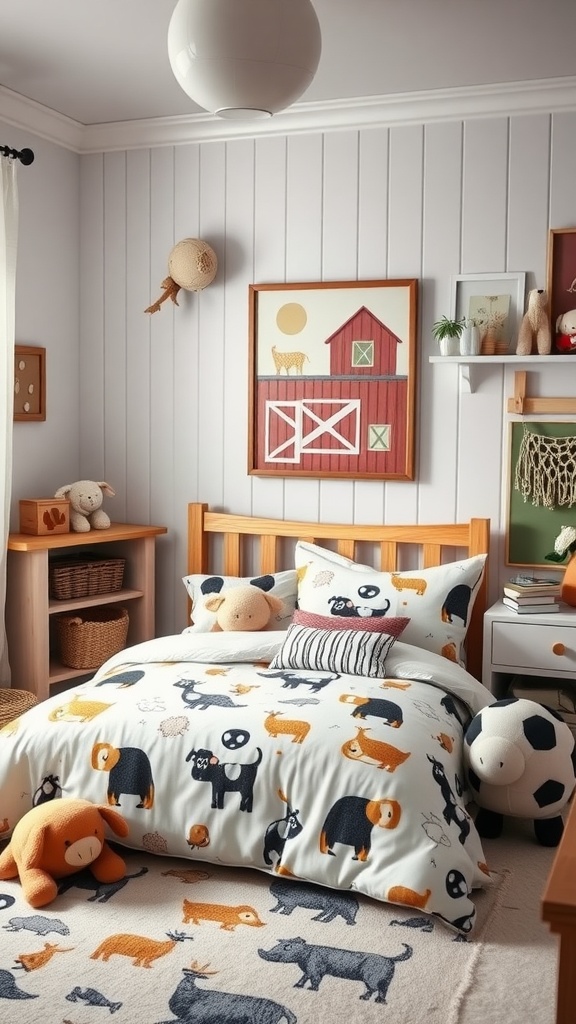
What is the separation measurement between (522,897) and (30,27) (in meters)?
3.00

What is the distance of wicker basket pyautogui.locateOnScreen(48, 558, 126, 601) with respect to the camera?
4.04 m

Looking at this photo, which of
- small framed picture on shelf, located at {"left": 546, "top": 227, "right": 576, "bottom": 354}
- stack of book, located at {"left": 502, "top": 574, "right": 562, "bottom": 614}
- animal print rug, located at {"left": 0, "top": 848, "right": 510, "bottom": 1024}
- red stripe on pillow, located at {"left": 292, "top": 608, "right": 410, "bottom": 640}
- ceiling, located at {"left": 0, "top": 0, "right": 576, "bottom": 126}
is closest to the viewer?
animal print rug, located at {"left": 0, "top": 848, "right": 510, "bottom": 1024}

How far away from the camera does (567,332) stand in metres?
3.60

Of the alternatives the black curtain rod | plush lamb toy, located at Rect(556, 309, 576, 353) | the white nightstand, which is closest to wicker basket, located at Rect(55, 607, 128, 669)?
the white nightstand

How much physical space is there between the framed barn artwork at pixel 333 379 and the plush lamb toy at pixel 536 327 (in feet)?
1.48

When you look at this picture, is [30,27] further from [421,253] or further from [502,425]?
[502,425]

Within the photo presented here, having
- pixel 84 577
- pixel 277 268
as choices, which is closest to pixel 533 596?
pixel 277 268

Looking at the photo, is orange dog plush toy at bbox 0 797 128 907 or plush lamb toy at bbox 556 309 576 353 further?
plush lamb toy at bbox 556 309 576 353

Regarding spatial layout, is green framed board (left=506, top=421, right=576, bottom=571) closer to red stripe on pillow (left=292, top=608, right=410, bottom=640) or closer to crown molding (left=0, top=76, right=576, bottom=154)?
red stripe on pillow (left=292, top=608, right=410, bottom=640)

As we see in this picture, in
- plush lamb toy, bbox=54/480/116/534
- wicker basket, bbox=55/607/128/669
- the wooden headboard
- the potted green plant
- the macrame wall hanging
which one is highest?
the potted green plant

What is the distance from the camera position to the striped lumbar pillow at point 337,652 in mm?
3211

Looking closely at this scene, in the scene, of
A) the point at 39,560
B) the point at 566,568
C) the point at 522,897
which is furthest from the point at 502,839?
the point at 39,560

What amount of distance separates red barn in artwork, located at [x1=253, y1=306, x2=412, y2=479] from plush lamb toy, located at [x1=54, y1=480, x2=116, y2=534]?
0.67 m

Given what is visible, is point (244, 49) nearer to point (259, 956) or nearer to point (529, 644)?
point (259, 956)
